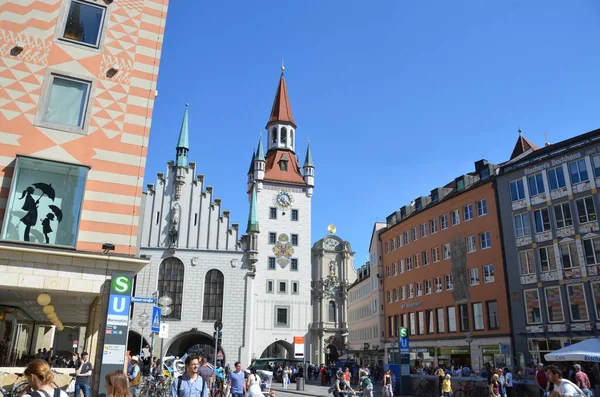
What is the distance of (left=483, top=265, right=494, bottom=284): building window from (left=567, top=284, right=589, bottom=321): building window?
591 cm

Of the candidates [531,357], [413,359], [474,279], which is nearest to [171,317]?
[413,359]

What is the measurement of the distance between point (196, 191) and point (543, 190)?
2942 centimetres

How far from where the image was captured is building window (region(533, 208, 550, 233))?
31.9m

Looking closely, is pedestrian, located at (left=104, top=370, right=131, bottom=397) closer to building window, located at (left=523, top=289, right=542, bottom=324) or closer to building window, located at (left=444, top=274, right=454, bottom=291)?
building window, located at (left=523, top=289, right=542, bottom=324)

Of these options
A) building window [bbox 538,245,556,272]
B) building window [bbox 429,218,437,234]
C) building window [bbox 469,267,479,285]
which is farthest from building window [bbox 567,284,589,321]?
building window [bbox 429,218,437,234]

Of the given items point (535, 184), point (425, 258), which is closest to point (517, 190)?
point (535, 184)

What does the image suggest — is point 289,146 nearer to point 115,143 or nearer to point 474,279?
point 474,279

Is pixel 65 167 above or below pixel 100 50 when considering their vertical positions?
below

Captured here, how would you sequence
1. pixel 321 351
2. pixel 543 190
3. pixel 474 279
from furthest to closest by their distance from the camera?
pixel 321 351 < pixel 474 279 < pixel 543 190

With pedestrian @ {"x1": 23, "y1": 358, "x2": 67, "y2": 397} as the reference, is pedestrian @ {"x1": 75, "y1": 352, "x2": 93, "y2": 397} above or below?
below

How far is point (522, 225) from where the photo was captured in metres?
33.5

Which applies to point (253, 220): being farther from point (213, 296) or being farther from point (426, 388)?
point (426, 388)

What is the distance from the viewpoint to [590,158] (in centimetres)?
2947

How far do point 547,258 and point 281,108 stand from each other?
4385 centimetres
